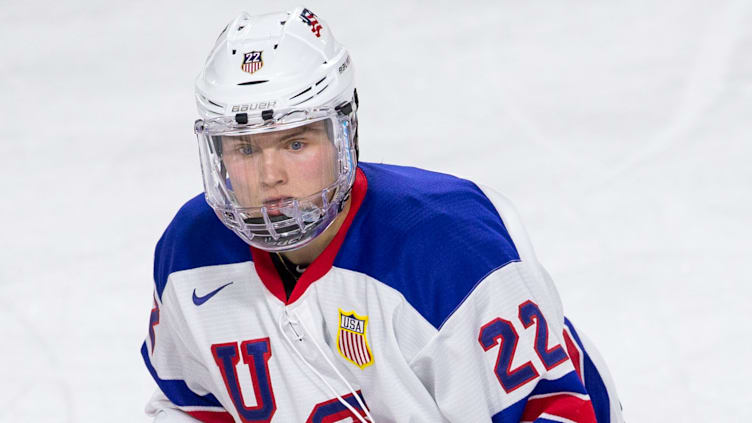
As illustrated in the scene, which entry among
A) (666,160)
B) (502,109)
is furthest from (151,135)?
(666,160)

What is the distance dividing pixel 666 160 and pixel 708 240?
520mm

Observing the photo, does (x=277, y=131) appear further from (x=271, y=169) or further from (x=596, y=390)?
(x=596, y=390)

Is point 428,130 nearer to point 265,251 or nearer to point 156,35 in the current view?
point 156,35

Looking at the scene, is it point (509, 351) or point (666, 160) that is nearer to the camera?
point (509, 351)

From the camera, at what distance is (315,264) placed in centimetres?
215

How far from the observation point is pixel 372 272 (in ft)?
6.85

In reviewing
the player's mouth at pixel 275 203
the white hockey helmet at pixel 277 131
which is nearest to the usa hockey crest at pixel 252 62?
the white hockey helmet at pixel 277 131

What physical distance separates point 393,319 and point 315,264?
0.18 meters

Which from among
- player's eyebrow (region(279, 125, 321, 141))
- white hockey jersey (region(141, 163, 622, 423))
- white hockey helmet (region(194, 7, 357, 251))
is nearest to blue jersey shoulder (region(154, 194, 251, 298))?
white hockey jersey (region(141, 163, 622, 423))

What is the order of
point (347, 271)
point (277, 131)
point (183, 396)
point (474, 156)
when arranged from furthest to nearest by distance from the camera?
1. point (474, 156)
2. point (183, 396)
3. point (347, 271)
4. point (277, 131)

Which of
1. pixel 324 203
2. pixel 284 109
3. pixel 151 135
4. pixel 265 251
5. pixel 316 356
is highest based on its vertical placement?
pixel 284 109

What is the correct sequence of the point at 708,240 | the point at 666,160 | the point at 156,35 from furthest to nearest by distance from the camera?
the point at 156,35 < the point at 666,160 < the point at 708,240

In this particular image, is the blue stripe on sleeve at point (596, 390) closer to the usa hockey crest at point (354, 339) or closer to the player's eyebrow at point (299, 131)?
the usa hockey crest at point (354, 339)

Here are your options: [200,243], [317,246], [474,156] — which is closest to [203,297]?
[200,243]
